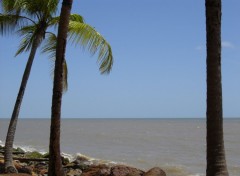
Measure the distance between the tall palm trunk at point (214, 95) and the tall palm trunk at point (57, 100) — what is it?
3.86 m

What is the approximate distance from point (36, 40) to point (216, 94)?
326 inches

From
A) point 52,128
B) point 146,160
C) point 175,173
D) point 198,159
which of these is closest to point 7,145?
point 52,128

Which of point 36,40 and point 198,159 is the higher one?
point 36,40

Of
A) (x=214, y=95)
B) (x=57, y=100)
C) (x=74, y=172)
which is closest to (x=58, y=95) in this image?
(x=57, y=100)

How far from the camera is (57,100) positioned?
10625 mm

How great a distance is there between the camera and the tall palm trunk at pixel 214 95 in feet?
26.0

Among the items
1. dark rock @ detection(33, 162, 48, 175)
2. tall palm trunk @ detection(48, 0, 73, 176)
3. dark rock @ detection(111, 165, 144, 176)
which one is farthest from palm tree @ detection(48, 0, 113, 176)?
dark rock @ detection(33, 162, 48, 175)

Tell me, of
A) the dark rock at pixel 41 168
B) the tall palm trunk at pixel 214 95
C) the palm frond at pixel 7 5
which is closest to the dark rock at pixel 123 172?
the dark rock at pixel 41 168

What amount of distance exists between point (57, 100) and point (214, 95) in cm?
407

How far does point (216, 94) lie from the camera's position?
795cm

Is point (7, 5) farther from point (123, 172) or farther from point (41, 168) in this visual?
point (41, 168)

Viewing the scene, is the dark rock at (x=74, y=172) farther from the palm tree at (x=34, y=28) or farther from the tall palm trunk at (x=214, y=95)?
the tall palm trunk at (x=214, y=95)

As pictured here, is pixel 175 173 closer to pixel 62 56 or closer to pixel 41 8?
pixel 41 8

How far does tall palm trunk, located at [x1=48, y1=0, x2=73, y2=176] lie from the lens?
10.6 m
